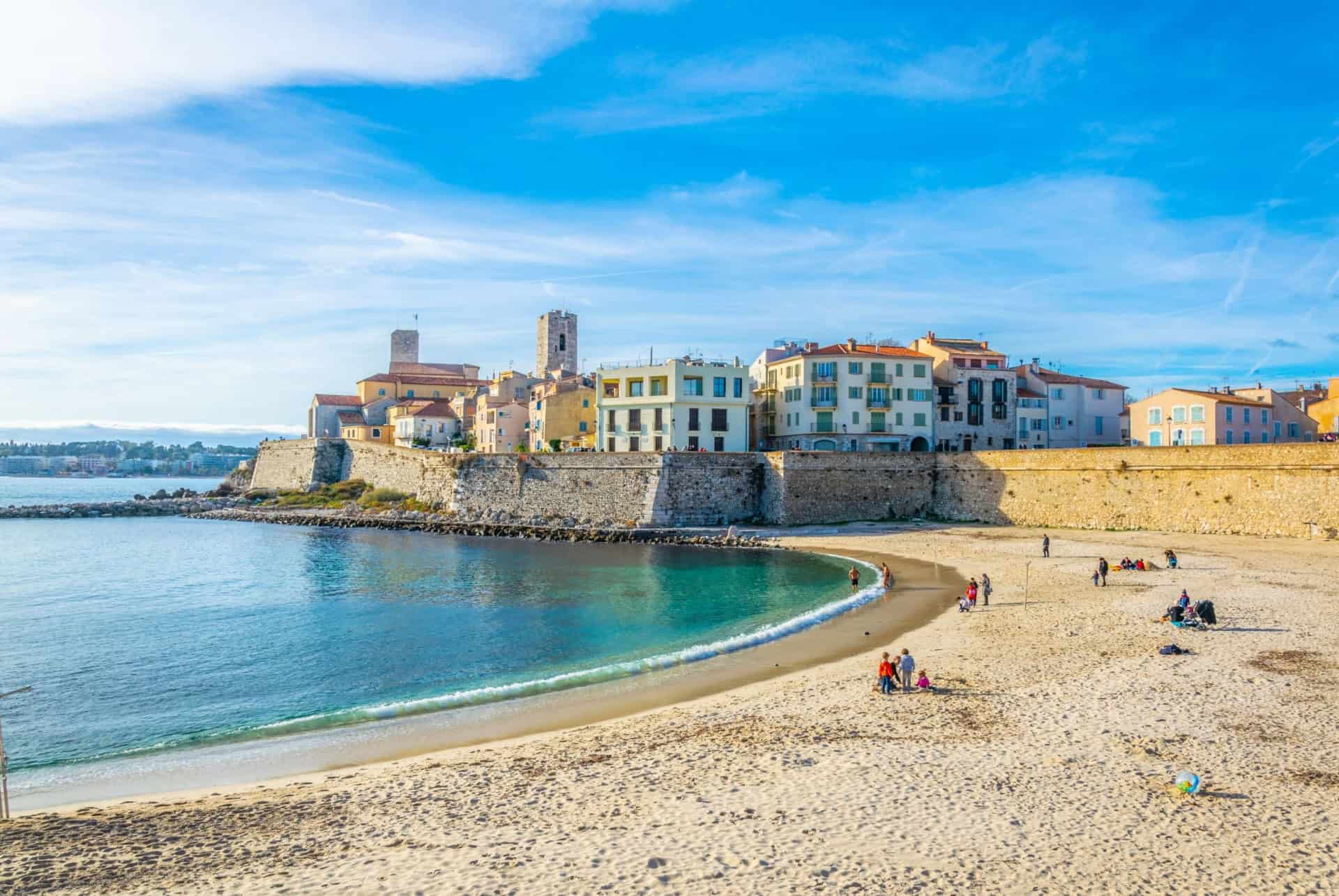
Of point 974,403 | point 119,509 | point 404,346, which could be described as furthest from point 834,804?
point 404,346

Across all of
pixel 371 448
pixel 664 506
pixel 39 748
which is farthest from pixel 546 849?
pixel 371 448

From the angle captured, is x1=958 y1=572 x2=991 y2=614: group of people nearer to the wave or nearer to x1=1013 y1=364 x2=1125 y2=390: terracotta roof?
the wave

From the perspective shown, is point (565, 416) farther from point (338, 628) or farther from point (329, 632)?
point (329, 632)

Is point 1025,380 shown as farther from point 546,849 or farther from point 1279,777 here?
point 546,849

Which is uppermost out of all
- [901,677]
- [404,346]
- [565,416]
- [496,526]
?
[404,346]

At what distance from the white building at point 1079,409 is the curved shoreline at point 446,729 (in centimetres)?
4540

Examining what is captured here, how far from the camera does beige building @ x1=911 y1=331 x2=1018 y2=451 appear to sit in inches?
2375

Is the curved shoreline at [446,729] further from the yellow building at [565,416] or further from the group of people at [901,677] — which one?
the yellow building at [565,416]

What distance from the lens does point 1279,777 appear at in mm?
11711

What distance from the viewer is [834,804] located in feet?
36.6

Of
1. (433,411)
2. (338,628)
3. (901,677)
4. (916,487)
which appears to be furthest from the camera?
(433,411)

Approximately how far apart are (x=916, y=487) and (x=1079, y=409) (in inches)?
805

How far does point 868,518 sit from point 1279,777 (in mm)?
39803

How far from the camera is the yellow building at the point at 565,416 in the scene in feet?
214
